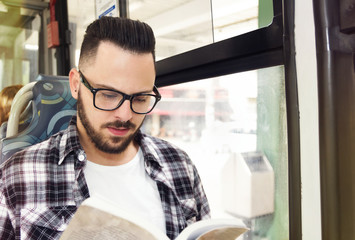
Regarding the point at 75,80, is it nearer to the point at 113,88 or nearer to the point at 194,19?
the point at 113,88

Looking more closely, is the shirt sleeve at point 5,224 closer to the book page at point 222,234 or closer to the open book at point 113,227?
the open book at point 113,227

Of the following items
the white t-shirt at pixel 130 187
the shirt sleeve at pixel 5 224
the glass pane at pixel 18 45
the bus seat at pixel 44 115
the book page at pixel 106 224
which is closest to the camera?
the book page at pixel 106 224

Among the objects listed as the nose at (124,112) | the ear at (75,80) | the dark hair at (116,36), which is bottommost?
the nose at (124,112)

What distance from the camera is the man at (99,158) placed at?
894mm

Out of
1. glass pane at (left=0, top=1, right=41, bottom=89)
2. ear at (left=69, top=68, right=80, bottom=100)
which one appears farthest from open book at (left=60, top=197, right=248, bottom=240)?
glass pane at (left=0, top=1, right=41, bottom=89)

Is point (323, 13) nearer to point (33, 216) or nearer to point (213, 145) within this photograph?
point (213, 145)

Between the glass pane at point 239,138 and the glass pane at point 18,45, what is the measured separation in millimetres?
1945

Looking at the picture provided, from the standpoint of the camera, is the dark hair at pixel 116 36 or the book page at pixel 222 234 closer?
the book page at pixel 222 234

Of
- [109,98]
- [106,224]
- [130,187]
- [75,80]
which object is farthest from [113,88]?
[106,224]

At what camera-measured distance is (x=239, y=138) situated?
1.32 metres

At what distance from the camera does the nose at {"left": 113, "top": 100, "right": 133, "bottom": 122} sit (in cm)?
91

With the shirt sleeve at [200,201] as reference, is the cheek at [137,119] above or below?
above

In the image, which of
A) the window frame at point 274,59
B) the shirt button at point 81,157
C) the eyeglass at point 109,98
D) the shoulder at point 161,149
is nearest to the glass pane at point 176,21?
the window frame at point 274,59

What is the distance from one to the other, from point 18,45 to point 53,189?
253 cm
